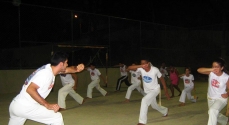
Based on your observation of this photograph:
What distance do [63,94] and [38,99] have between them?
5494mm

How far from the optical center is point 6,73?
14352 mm

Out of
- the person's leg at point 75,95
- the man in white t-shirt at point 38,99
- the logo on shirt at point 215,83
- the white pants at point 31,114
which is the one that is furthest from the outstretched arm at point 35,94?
the person's leg at point 75,95

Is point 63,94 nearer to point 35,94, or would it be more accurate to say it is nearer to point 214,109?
point 214,109

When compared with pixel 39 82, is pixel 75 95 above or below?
below

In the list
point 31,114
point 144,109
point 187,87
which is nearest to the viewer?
point 31,114

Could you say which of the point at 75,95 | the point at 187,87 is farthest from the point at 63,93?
the point at 187,87

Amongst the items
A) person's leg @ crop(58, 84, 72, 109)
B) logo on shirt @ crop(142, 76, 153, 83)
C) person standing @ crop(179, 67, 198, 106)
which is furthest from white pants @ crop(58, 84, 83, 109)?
person standing @ crop(179, 67, 198, 106)

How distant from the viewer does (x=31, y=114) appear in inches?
165

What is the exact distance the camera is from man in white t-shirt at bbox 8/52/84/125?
4.03m

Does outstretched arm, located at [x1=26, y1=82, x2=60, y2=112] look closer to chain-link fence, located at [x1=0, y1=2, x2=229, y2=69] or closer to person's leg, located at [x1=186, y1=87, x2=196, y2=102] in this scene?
person's leg, located at [x1=186, y1=87, x2=196, y2=102]

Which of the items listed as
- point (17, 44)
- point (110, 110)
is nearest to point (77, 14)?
point (17, 44)

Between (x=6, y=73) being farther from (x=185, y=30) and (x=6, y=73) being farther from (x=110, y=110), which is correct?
(x=185, y=30)

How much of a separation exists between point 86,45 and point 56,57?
1327 cm

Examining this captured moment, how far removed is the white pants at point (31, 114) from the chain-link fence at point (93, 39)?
1136 cm
